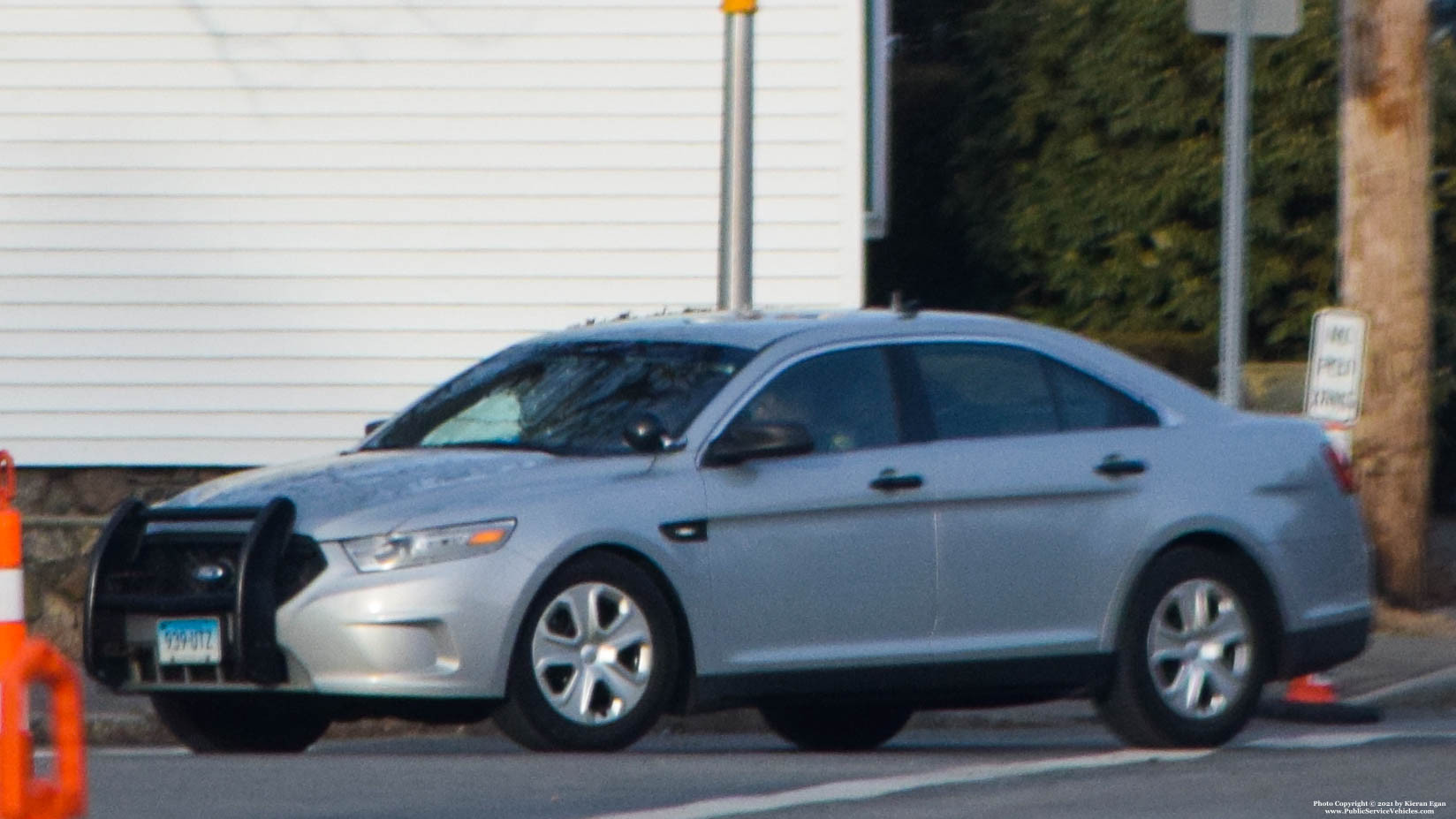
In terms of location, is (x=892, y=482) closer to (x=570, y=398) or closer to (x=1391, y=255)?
(x=570, y=398)

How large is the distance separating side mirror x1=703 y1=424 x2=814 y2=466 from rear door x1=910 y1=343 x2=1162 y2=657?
1.73 ft

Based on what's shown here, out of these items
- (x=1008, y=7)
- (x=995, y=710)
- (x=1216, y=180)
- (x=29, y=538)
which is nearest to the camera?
(x=995, y=710)

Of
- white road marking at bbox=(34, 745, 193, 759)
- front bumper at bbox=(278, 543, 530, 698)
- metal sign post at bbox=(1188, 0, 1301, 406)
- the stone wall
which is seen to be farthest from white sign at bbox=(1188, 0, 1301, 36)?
the stone wall

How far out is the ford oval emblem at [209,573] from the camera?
8.09 metres

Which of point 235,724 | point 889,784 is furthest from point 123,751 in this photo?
point 889,784

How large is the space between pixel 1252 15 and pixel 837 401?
3659 mm

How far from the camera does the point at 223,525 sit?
8086mm

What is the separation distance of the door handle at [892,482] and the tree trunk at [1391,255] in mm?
6250

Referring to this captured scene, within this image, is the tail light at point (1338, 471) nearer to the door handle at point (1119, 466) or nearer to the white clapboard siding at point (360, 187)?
the door handle at point (1119, 466)

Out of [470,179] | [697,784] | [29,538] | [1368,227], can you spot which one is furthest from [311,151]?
[697,784]

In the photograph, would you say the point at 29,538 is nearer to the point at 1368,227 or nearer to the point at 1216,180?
the point at 1368,227

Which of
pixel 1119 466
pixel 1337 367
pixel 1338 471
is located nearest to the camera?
pixel 1119 466

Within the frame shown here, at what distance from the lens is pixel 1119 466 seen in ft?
29.3

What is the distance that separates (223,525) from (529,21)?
7701 mm
